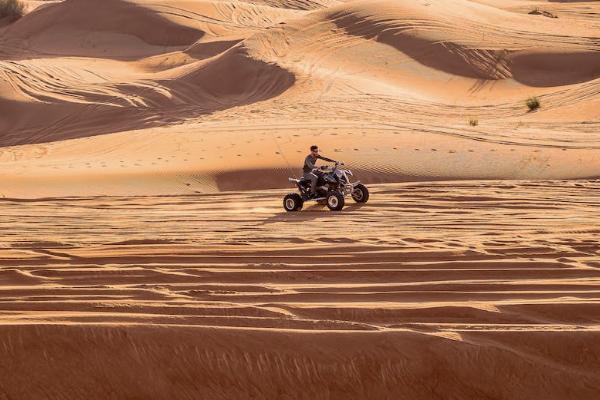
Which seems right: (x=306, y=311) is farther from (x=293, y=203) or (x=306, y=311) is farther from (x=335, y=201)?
(x=293, y=203)

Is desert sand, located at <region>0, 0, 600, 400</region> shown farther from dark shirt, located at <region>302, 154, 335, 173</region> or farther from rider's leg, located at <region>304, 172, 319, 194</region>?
dark shirt, located at <region>302, 154, 335, 173</region>

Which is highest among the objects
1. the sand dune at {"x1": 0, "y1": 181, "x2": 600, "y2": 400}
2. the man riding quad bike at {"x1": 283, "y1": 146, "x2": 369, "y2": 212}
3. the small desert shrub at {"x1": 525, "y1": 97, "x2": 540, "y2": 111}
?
the small desert shrub at {"x1": 525, "y1": 97, "x2": 540, "y2": 111}

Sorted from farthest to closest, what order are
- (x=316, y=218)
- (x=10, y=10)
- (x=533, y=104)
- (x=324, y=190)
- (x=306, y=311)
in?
1. (x=10, y=10)
2. (x=533, y=104)
3. (x=324, y=190)
4. (x=316, y=218)
5. (x=306, y=311)

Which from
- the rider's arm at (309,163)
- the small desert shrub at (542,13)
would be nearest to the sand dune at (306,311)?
the rider's arm at (309,163)

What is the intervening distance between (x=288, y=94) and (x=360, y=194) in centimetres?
1437

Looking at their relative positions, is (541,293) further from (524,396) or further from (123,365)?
(123,365)

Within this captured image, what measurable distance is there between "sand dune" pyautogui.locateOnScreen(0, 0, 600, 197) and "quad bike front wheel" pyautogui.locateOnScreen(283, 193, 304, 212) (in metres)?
3.66

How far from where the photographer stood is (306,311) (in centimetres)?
717

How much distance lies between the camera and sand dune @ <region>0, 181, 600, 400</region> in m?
6.13

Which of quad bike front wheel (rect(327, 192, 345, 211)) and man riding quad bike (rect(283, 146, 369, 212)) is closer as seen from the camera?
quad bike front wheel (rect(327, 192, 345, 211))

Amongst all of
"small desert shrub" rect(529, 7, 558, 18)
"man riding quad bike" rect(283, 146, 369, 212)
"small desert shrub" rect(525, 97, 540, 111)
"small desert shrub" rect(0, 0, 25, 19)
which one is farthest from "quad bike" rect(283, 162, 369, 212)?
"small desert shrub" rect(0, 0, 25, 19)

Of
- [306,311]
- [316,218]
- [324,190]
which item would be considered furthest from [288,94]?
[306,311]

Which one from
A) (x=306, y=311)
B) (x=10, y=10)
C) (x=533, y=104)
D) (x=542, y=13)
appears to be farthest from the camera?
(x=10, y=10)

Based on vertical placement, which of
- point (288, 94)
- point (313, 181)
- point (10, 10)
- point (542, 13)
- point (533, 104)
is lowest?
point (313, 181)
